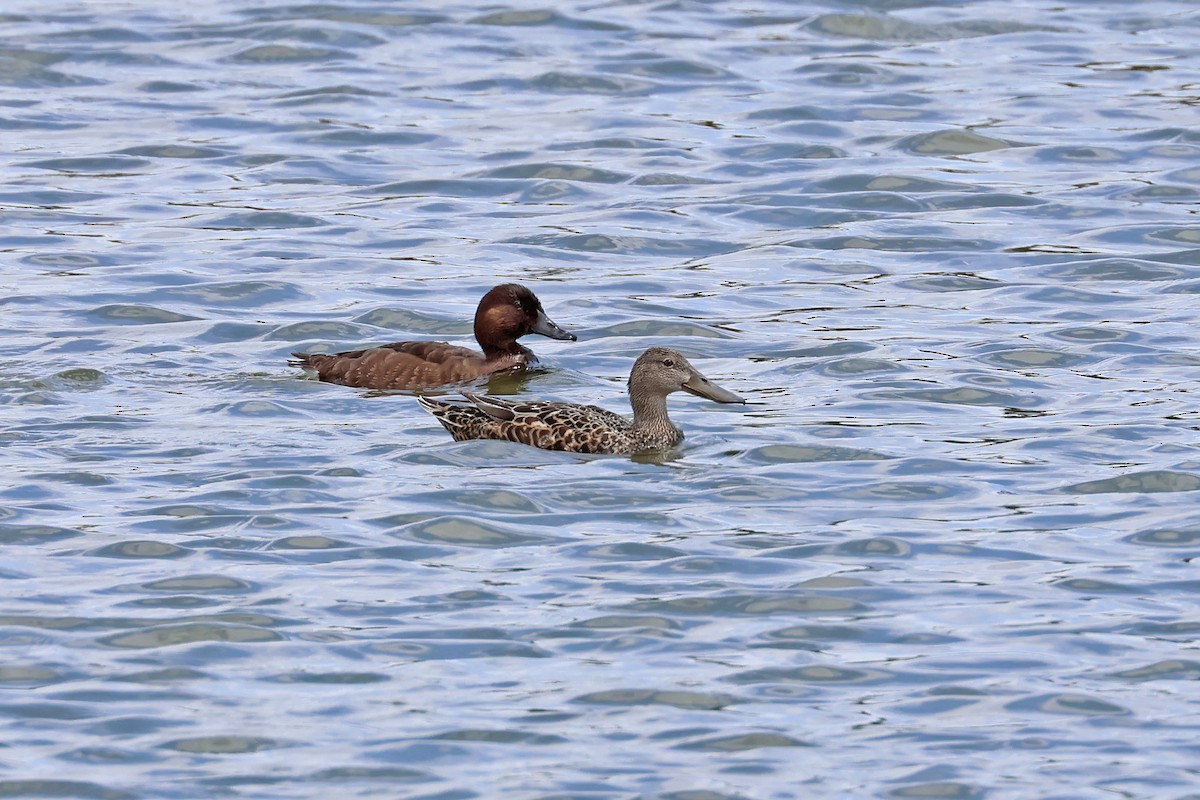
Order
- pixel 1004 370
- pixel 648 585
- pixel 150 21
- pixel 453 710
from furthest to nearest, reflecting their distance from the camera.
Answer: pixel 150 21, pixel 1004 370, pixel 648 585, pixel 453 710

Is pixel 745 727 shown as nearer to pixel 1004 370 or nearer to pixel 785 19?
pixel 1004 370

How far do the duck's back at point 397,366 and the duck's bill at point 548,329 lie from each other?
19.1 inches

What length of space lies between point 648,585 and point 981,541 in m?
1.69

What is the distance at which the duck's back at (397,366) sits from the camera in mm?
13922

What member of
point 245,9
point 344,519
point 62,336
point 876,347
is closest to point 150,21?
point 245,9

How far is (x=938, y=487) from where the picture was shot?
1181 cm

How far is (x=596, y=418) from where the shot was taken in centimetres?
1258

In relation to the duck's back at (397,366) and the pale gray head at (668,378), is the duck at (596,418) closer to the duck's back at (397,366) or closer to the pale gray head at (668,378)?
the pale gray head at (668,378)

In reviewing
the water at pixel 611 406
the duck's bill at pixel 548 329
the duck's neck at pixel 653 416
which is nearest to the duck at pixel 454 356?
the duck's bill at pixel 548 329

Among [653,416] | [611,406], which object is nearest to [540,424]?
[653,416]

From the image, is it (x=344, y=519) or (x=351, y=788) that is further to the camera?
(x=344, y=519)

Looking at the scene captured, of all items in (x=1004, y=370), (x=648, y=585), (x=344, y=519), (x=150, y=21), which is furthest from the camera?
(x=150, y=21)

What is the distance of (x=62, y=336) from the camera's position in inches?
594

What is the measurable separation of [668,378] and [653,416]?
234 mm
